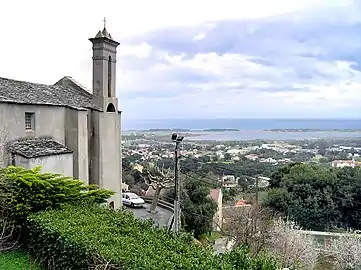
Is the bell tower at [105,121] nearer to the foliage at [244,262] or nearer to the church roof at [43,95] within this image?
the church roof at [43,95]

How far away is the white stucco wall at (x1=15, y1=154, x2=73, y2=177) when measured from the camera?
47.8 ft

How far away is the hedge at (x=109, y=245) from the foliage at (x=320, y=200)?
2591cm

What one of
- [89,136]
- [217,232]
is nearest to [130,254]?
[89,136]

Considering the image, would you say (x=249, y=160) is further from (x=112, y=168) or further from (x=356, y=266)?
(x=112, y=168)

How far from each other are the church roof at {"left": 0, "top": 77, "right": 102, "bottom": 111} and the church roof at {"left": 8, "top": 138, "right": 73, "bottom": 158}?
5.09 feet

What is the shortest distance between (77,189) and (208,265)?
6.90 meters

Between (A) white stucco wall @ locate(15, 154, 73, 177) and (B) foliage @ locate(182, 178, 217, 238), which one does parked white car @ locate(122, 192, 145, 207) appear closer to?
(B) foliage @ locate(182, 178, 217, 238)

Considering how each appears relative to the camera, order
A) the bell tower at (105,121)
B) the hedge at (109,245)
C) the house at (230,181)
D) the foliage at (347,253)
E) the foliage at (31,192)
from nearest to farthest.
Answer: the hedge at (109,245)
the foliage at (31,192)
the bell tower at (105,121)
the foliage at (347,253)
the house at (230,181)

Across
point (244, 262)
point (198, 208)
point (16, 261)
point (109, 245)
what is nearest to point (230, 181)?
point (198, 208)

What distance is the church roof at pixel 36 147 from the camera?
1475 centimetres

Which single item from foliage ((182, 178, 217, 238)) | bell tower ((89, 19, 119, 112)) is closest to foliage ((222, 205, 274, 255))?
foliage ((182, 178, 217, 238))

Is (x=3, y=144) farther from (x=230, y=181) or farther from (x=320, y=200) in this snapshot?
(x=230, y=181)

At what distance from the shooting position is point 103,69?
803 inches

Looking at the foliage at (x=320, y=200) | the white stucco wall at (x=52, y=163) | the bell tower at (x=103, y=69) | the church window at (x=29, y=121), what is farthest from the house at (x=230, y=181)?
the church window at (x=29, y=121)
